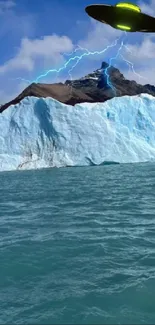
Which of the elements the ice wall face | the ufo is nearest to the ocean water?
the ufo

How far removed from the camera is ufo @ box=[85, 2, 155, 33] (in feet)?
8.22

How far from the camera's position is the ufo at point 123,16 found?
251 cm

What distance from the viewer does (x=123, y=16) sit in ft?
8.34

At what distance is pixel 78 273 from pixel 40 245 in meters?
1.39

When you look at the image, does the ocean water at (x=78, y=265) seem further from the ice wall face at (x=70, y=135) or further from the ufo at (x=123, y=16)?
the ice wall face at (x=70, y=135)

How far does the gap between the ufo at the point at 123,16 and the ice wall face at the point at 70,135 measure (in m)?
24.5

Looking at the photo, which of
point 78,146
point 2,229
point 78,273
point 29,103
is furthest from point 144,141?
point 78,273

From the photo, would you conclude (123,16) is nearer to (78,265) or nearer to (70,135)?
(78,265)

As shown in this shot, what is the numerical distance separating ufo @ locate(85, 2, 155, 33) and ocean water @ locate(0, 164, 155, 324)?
2190mm

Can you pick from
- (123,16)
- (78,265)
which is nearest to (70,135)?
(78,265)

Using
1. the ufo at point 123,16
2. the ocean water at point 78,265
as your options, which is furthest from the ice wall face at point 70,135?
the ufo at point 123,16

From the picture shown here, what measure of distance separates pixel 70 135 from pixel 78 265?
23.1 metres

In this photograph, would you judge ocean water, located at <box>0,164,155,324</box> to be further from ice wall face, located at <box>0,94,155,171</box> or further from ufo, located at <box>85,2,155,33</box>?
ice wall face, located at <box>0,94,155,171</box>

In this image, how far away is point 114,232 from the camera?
6258mm
